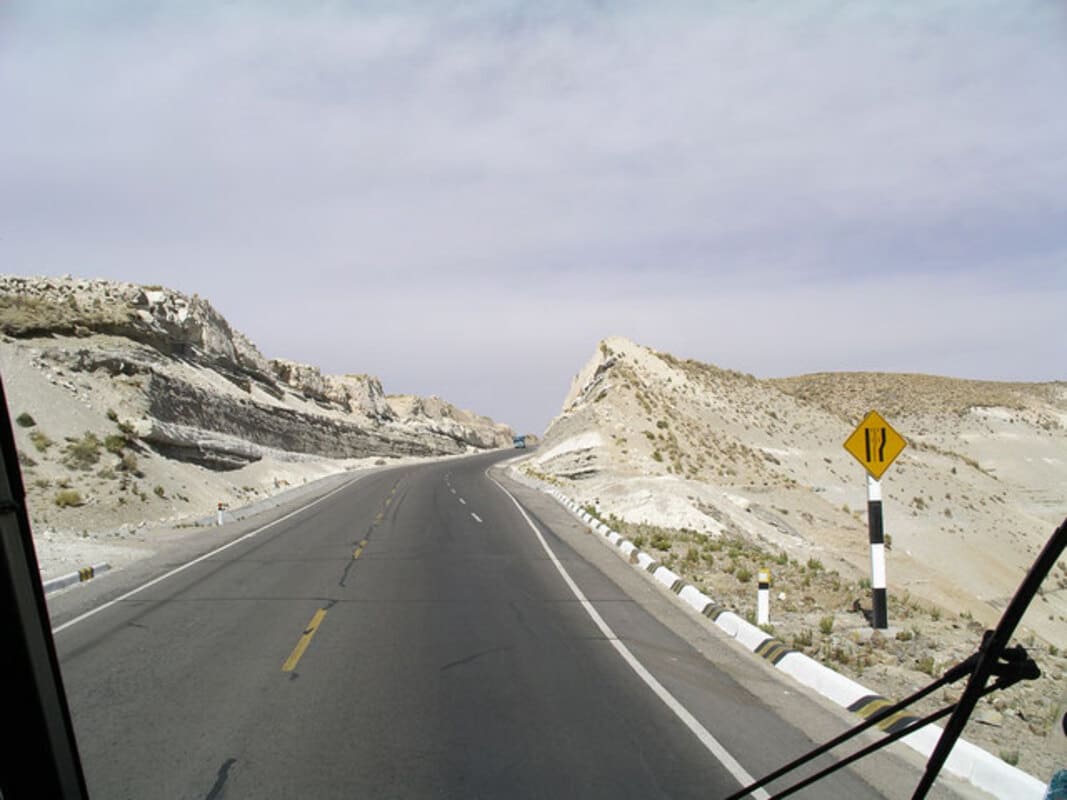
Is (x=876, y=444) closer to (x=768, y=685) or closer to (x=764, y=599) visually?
(x=764, y=599)

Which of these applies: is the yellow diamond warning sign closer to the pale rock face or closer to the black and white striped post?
the black and white striped post

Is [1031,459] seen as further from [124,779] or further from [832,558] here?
[124,779]

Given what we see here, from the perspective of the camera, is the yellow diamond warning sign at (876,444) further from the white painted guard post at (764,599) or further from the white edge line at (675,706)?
the white edge line at (675,706)

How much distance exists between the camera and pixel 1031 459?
254 ft

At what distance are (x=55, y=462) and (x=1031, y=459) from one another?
263 ft

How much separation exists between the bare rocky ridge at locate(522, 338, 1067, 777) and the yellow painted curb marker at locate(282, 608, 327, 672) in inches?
240

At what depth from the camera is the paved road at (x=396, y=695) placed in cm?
606

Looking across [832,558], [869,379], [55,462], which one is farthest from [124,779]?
[869,379]

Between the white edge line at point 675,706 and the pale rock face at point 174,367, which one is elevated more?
the pale rock face at point 174,367

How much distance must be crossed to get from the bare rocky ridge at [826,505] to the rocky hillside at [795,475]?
17 cm

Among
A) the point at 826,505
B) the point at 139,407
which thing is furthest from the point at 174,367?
the point at 826,505

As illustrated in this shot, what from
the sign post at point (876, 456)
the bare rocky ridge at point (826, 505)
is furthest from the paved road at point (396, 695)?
the sign post at point (876, 456)

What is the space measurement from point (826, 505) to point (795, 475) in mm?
10303

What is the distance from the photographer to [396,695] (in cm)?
805
